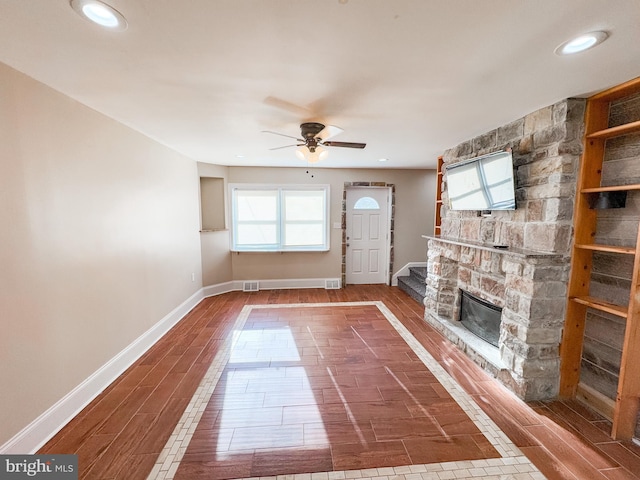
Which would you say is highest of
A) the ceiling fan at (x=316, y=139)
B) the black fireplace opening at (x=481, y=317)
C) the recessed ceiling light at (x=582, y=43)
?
the recessed ceiling light at (x=582, y=43)

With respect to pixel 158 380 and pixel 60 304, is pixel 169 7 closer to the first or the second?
pixel 60 304

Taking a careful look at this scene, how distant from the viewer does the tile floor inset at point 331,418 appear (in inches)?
63.2

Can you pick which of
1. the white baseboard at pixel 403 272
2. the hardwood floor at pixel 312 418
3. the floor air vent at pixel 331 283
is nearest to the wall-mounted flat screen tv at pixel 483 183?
the hardwood floor at pixel 312 418

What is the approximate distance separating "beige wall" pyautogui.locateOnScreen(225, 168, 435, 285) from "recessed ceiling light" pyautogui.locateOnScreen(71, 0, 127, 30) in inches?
151

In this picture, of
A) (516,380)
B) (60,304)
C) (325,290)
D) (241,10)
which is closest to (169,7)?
(241,10)

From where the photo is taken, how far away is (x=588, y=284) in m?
2.11

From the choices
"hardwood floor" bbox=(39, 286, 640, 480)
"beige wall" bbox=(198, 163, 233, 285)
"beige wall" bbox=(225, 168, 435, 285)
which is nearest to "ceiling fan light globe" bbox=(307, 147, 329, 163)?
"hardwood floor" bbox=(39, 286, 640, 480)

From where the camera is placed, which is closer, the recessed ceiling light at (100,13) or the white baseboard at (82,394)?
the recessed ceiling light at (100,13)

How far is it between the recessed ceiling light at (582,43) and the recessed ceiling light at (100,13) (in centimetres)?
202

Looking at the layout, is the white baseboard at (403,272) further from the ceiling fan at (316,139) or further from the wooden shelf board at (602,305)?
the ceiling fan at (316,139)

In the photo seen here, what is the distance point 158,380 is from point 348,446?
5.84ft

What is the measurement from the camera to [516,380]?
223 cm

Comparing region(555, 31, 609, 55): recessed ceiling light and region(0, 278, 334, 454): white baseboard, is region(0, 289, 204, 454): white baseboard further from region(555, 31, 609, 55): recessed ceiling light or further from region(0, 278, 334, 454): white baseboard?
region(555, 31, 609, 55): recessed ceiling light

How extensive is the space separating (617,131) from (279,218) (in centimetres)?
433
